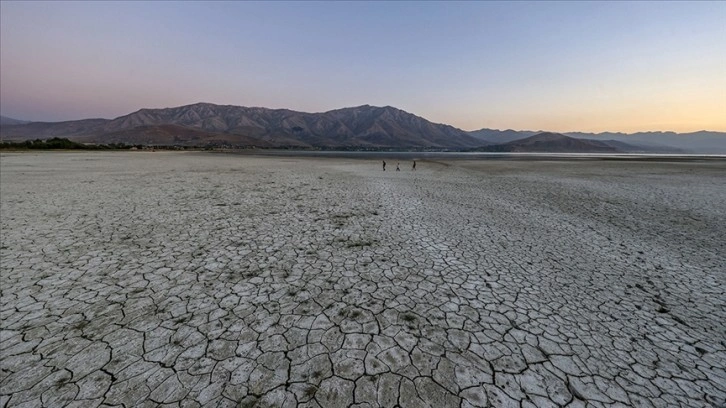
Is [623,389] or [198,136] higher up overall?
[198,136]

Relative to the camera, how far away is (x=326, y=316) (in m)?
4.42

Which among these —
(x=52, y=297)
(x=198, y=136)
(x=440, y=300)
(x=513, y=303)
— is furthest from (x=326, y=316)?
(x=198, y=136)

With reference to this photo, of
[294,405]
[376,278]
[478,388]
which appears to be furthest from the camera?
[376,278]

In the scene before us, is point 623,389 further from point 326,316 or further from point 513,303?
point 326,316

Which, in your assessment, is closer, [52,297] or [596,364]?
[596,364]

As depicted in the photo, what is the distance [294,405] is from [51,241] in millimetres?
8990

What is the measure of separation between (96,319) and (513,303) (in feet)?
22.6

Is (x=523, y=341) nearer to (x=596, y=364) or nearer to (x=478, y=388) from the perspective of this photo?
(x=596, y=364)

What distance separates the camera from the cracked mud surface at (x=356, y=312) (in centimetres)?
315

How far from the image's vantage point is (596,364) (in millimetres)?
3520

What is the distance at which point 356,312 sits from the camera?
4.53m

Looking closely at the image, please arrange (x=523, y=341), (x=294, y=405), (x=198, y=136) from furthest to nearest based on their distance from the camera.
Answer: (x=198, y=136) → (x=523, y=341) → (x=294, y=405)

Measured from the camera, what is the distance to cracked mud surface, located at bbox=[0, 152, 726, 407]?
3.15 meters

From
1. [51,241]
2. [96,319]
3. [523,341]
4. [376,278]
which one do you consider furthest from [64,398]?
[51,241]
